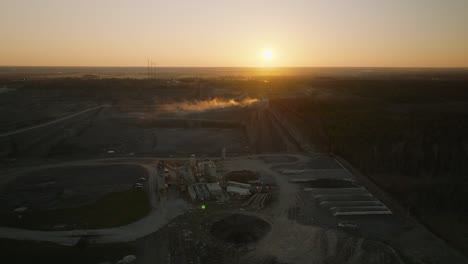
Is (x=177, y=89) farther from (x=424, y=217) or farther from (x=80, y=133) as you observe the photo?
(x=424, y=217)

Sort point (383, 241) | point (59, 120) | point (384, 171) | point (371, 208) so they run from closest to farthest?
point (383, 241)
point (371, 208)
point (384, 171)
point (59, 120)

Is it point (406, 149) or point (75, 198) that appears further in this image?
point (406, 149)

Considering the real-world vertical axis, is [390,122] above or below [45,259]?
above

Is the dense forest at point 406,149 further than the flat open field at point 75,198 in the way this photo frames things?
Yes

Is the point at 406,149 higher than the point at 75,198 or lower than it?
higher

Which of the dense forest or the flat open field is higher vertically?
the dense forest

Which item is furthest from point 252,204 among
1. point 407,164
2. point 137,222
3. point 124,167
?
point 407,164

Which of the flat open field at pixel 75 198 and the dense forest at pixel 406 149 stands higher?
the dense forest at pixel 406 149

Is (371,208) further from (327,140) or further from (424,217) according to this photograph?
(327,140)

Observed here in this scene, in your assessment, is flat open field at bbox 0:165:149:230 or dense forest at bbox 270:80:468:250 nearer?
flat open field at bbox 0:165:149:230

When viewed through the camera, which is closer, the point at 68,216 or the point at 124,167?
the point at 68,216

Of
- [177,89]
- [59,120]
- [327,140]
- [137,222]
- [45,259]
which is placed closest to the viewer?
[45,259]
